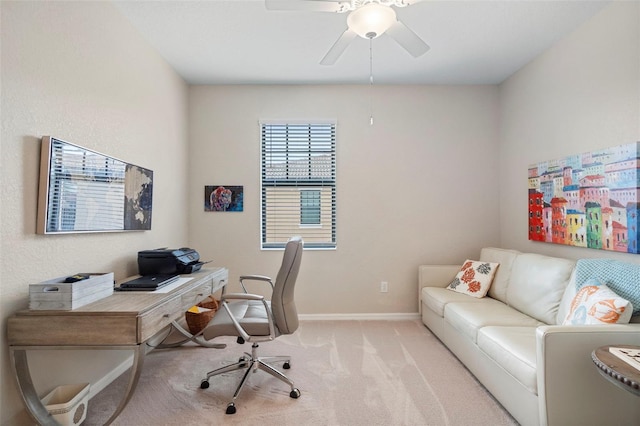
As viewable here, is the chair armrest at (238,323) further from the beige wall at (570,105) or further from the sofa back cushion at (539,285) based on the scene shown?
the beige wall at (570,105)

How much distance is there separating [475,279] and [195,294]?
2.59 m

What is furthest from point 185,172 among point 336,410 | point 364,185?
point 336,410

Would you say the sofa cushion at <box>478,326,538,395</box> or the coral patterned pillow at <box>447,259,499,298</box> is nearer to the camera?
the sofa cushion at <box>478,326,538,395</box>

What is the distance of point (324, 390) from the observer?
83.3 inches

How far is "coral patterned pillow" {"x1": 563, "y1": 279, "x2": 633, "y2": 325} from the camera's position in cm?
167

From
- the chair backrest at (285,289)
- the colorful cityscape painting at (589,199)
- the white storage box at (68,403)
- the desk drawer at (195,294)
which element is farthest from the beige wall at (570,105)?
the white storage box at (68,403)

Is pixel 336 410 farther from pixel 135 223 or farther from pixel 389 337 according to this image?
pixel 135 223

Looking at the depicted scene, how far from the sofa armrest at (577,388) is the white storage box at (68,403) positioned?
8.08 ft

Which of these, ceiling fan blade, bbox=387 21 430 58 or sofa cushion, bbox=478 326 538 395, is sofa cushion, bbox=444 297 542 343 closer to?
sofa cushion, bbox=478 326 538 395

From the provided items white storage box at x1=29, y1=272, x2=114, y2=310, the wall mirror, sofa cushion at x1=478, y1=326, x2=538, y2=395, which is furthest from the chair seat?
sofa cushion at x1=478, y1=326, x2=538, y2=395

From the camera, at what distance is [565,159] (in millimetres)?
2602

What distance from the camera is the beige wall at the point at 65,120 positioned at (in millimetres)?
1497

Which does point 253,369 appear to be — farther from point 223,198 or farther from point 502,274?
point 502,274

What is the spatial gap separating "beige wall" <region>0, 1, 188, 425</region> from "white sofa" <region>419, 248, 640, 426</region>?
2660mm
